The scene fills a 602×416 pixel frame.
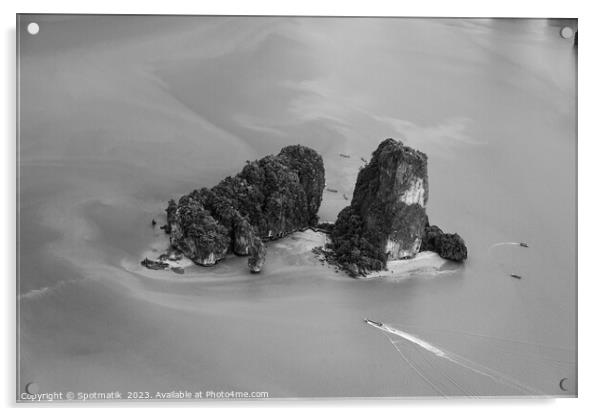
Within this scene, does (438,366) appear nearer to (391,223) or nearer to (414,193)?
(391,223)

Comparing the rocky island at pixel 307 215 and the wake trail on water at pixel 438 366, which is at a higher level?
the rocky island at pixel 307 215

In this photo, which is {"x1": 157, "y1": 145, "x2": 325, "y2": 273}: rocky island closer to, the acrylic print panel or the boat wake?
the acrylic print panel

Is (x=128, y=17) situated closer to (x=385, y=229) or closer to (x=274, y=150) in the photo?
(x=274, y=150)

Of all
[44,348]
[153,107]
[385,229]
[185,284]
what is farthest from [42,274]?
[385,229]

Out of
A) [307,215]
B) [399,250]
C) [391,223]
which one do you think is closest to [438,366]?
[399,250]

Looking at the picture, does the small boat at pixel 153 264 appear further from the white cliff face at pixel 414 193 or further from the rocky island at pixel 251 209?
the white cliff face at pixel 414 193

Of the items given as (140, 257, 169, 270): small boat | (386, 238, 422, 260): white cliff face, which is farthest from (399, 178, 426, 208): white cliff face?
(140, 257, 169, 270): small boat

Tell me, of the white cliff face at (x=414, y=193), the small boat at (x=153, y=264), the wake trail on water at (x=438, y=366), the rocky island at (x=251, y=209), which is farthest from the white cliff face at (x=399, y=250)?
the small boat at (x=153, y=264)
